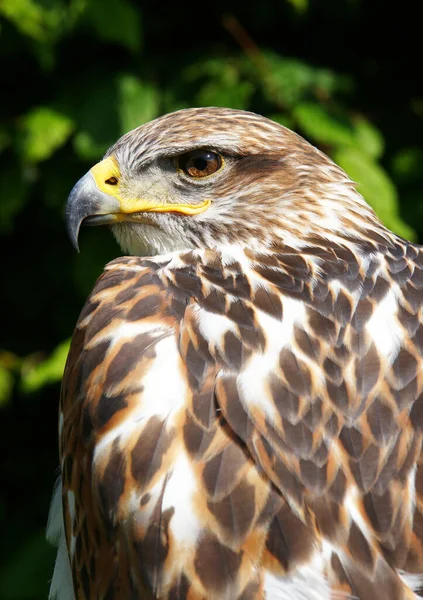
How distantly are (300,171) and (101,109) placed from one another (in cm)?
147

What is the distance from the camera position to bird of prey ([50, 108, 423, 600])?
6.08 feet

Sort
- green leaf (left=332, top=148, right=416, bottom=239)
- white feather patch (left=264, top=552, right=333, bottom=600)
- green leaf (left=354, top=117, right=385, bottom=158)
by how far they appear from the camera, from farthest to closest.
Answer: green leaf (left=354, top=117, right=385, bottom=158)
green leaf (left=332, top=148, right=416, bottom=239)
white feather patch (left=264, top=552, right=333, bottom=600)

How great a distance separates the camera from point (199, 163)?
8.45 ft

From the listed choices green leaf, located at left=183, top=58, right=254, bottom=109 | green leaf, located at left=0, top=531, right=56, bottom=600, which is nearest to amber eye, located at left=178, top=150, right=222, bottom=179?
green leaf, located at left=183, top=58, right=254, bottom=109

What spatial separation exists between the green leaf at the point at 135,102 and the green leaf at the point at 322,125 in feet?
1.98

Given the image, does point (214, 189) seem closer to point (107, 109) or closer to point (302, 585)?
point (302, 585)

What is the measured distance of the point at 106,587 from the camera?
2021 mm

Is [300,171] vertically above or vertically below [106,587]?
above

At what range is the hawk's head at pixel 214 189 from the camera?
2.52 metres

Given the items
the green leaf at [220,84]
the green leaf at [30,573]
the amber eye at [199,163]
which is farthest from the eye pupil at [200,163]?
the green leaf at [30,573]

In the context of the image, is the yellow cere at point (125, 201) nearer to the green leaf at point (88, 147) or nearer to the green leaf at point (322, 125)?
the green leaf at point (88, 147)

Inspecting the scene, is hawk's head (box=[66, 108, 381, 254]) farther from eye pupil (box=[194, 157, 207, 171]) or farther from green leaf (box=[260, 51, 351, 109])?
green leaf (box=[260, 51, 351, 109])

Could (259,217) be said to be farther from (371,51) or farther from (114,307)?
(371,51)

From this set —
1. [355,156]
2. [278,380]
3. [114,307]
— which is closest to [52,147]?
[355,156]
